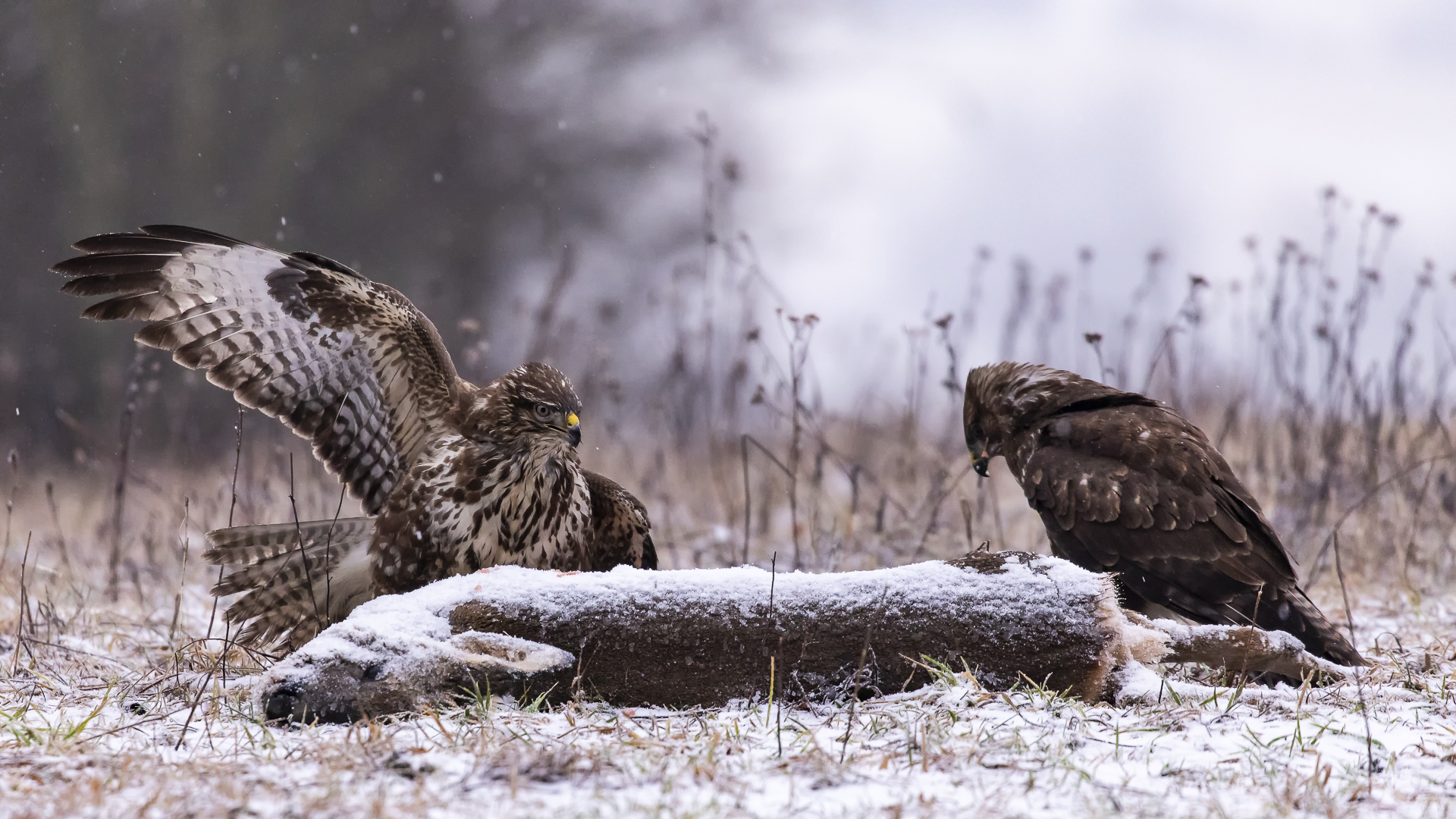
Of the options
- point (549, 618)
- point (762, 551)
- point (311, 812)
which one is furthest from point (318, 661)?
point (762, 551)

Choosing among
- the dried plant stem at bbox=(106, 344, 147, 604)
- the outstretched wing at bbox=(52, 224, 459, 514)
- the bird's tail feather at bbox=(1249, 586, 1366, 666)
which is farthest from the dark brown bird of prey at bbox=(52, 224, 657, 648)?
the bird's tail feather at bbox=(1249, 586, 1366, 666)

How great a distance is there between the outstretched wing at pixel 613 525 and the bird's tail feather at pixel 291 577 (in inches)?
29.6

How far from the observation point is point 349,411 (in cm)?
405

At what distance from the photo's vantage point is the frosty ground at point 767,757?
2.20 m

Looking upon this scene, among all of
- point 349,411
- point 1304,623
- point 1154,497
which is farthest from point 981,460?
point 349,411

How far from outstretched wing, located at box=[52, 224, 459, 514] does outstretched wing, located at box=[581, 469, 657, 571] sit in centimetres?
60

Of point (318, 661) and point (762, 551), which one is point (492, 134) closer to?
point (762, 551)

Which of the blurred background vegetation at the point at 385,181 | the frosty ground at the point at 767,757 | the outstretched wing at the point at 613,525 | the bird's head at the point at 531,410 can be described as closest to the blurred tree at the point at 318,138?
the blurred background vegetation at the point at 385,181

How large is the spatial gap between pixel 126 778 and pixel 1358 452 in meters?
6.03

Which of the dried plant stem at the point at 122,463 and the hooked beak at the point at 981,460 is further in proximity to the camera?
the dried plant stem at the point at 122,463

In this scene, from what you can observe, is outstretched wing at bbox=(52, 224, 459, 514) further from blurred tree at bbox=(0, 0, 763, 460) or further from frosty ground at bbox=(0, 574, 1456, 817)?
blurred tree at bbox=(0, 0, 763, 460)

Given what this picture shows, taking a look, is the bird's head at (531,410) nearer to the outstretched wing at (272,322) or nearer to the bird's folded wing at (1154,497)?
the outstretched wing at (272,322)

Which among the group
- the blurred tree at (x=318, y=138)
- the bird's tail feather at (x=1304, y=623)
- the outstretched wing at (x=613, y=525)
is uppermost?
the blurred tree at (x=318, y=138)

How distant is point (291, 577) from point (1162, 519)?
280cm
